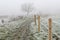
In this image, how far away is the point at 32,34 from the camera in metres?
4.06

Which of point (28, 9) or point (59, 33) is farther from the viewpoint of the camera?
point (28, 9)

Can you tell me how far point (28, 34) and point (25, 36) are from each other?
0.20 meters

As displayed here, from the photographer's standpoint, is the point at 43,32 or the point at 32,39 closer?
the point at 32,39

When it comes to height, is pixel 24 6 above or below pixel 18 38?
above

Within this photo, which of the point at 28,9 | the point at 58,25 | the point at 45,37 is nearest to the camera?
the point at 45,37

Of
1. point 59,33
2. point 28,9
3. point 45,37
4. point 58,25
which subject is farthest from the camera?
point 28,9

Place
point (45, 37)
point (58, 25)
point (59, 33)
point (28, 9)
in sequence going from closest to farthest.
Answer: point (45, 37), point (59, 33), point (58, 25), point (28, 9)

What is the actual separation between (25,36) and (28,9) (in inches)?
223

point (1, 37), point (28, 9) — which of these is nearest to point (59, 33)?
point (1, 37)

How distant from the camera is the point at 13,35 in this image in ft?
13.6

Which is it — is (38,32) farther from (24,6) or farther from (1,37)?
(24,6)

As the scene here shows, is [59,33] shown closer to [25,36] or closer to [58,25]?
[58,25]

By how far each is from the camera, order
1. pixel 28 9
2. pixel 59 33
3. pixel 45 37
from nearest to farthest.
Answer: pixel 45 37
pixel 59 33
pixel 28 9

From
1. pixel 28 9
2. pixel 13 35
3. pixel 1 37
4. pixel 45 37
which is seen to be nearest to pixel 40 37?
pixel 45 37
